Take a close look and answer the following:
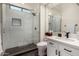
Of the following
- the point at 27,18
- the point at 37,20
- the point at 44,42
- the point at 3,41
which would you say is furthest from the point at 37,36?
the point at 3,41

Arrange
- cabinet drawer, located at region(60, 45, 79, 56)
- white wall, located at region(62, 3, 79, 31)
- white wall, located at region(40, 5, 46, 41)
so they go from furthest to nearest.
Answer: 1. white wall, located at region(40, 5, 46, 41)
2. white wall, located at region(62, 3, 79, 31)
3. cabinet drawer, located at region(60, 45, 79, 56)

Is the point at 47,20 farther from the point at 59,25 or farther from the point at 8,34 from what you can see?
the point at 8,34

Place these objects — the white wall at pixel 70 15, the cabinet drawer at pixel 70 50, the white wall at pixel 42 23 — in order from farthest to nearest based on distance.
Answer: the white wall at pixel 42 23
the white wall at pixel 70 15
the cabinet drawer at pixel 70 50

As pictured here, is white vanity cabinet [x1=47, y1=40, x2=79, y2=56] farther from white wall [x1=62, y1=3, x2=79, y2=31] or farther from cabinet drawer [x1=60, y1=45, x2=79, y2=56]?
white wall [x1=62, y1=3, x2=79, y2=31]

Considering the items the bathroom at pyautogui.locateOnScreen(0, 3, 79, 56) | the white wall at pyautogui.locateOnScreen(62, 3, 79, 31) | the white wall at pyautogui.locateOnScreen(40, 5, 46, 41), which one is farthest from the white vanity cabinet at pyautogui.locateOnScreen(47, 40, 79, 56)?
the white wall at pyautogui.locateOnScreen(62, 3, 79, 31)

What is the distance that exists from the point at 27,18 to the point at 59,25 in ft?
2.23

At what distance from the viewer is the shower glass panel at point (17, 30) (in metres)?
1.74

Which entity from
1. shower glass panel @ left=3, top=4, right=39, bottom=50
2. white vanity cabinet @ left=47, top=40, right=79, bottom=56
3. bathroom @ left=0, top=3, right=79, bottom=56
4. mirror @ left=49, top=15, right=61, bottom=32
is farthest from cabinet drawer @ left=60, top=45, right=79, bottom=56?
shower glass panel @ left=3, top=4, right=39, bottom=50

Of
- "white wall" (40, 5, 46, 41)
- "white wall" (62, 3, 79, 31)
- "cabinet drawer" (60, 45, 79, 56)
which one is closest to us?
"cabinet drawer" (60, 45, 79, 56)

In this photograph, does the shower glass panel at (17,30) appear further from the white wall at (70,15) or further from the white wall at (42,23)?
the white wall at (70,15)

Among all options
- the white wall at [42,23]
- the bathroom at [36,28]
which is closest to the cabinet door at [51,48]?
the bathroom at [36,28]

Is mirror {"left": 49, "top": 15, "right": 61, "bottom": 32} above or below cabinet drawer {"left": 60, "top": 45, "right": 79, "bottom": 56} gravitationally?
above

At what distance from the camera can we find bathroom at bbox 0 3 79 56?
159 centimetres

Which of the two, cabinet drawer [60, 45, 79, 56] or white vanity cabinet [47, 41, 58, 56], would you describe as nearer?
cabinet drawer [60, 45, 79, 56]
